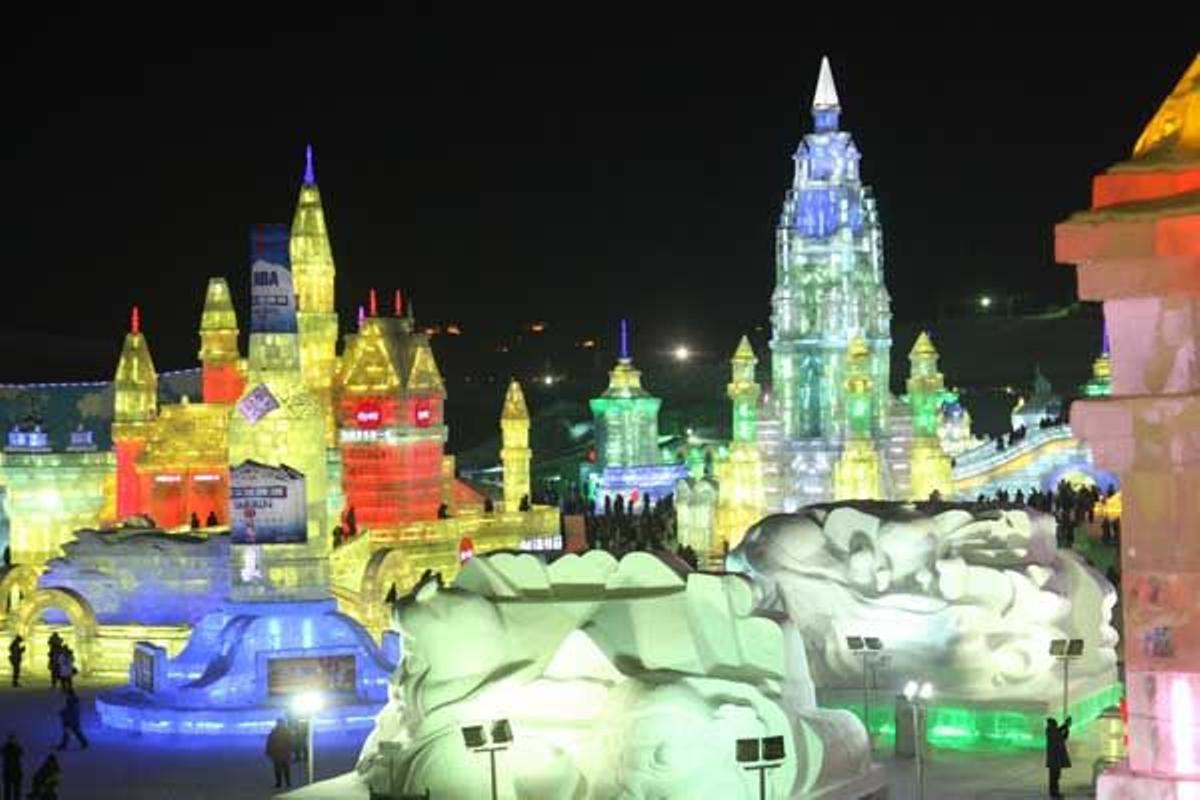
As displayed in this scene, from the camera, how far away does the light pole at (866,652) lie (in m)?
22.0

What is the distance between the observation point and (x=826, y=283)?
46.0m

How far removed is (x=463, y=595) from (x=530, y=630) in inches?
23.9

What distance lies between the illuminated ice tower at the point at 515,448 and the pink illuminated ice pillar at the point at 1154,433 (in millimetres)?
30891

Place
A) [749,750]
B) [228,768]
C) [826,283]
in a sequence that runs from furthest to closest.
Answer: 1. [826,283]
2. [228,768]
3. [749,750]

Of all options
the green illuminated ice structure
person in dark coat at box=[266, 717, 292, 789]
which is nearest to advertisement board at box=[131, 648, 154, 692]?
person in dark coat at box=[266, 717, 292, 789]

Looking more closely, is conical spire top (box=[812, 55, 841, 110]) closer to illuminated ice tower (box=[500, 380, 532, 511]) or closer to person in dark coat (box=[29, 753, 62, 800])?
illuminated ice tower (box=[500, 380, 532, 511])

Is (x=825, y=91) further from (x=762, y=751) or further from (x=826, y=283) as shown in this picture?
(x=762, y=751)

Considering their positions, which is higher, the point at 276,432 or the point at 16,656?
the point at 276,432

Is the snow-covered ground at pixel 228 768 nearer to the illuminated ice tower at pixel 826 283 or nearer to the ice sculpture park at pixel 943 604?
the ice sculpture park at pixel 943 604

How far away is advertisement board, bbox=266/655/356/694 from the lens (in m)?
26.2

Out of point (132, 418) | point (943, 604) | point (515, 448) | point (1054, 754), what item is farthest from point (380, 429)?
point (1054, 754)

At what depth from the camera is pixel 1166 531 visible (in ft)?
36.0

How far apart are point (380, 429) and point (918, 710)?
16.9m

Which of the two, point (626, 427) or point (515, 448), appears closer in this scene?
point (515, 448)
